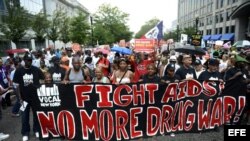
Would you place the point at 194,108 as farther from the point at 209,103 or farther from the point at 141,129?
the point at 141,129

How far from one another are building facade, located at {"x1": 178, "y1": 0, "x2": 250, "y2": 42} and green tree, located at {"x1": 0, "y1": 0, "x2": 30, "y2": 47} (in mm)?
27524

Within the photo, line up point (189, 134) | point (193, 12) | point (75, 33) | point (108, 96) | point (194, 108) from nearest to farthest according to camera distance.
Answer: point (108, 96) < point (194, 108) < point (189, 134) < point (75, 33) < point (193, 12)

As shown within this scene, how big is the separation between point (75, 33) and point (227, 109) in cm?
2967

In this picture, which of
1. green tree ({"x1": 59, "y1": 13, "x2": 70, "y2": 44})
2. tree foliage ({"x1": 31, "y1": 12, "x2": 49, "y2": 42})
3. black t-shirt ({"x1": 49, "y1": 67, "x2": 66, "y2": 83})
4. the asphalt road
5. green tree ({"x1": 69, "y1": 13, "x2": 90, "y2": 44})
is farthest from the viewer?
green tree ({"x1": 59, "y1": 13, "x2": 70, "y2": 44})

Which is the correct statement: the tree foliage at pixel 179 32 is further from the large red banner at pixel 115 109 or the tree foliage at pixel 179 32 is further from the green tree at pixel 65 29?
the large red banner at pixel 115 109

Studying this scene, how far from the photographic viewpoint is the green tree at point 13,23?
64.8 feet

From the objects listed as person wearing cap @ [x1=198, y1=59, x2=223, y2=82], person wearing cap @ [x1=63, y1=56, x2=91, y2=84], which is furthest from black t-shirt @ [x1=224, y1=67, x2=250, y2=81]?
person wearing cap @ [x1=63, y1=56, x2=91, y2=84]

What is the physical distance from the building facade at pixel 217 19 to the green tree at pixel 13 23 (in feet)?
90.3

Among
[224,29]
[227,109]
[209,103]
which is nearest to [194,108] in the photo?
[209,103]

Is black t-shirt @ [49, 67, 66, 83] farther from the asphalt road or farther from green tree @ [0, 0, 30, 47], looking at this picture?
green tree @ [0, 0, 30, 47]

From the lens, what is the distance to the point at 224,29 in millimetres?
53281

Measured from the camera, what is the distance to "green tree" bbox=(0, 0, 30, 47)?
19.8m

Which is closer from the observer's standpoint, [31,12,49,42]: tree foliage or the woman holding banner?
the woman holding banner

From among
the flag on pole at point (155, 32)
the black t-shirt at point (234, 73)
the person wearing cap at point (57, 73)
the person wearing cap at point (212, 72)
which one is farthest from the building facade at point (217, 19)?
the person wearing cap at point (57, 73)
